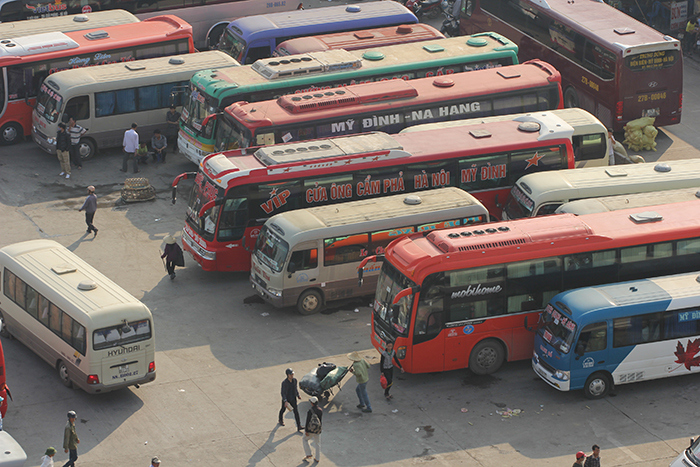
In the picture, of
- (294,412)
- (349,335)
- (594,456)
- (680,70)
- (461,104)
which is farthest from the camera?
(680,70)

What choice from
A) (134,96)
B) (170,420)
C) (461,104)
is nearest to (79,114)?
(134,96)

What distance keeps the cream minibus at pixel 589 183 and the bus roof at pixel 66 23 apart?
18.9 meters

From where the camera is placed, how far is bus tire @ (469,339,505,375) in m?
25.1

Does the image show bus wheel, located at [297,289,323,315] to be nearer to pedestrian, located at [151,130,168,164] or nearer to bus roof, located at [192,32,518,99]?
bus roof, located at [192,32,518,99]

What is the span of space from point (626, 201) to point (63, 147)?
1845 cm

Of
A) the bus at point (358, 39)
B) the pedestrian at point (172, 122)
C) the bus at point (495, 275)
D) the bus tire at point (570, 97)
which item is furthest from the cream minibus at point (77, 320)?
the bus tire at point (570, 97)

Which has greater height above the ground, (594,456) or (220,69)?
(220,69)

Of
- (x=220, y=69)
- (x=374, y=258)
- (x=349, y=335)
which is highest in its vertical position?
(x=220, y=69)

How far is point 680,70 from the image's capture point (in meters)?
37.9

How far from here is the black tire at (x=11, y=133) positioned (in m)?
38.2

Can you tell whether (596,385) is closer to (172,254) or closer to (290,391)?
(290,391)

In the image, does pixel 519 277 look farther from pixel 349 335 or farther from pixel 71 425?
pixel 71 425

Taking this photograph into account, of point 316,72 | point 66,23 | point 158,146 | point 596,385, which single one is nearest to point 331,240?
point 596,385

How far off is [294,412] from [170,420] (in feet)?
8.91
